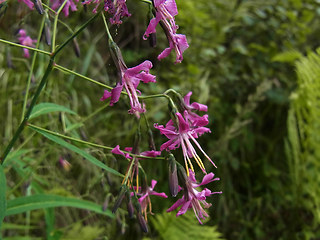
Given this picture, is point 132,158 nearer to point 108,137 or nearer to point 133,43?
point 108,137

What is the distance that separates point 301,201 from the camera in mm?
3000

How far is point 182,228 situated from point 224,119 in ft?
4.59

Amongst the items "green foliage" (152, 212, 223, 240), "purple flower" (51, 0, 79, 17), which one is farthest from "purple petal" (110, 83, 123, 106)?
"green foliage" (152, 212, 223, 240)

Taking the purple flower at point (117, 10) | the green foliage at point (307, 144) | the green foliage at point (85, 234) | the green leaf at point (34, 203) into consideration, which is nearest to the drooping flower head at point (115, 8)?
the purple flower at point (117, 10)

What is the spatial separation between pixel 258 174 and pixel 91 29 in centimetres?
248

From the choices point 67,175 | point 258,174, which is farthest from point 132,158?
point 258,174

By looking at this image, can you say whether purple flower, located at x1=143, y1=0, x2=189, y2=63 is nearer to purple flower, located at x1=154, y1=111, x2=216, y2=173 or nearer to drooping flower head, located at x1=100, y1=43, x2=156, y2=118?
drooping flower head, located at x1=100, y1=43, x2=156, y2=118

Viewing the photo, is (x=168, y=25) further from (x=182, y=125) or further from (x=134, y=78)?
(x=182, y=125)

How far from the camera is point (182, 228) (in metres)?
2.49

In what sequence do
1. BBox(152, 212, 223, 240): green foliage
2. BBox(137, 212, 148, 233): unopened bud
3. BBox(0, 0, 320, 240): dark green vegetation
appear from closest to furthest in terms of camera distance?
BBox(137, 212, 148, 233): unopened bud
BBox(152, 212, 223, 240): green foliage
BBox(0, 0, 320, 240): dark green vegetation

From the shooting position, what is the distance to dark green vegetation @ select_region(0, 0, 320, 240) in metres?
2.90

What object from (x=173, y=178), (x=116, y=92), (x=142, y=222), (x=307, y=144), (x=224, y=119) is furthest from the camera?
(x=224, y=119)

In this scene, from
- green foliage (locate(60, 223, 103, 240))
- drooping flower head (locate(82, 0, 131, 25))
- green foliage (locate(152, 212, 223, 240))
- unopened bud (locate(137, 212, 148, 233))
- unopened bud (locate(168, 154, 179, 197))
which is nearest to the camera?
drooping flower head (locate(82, 0, 131, 25))

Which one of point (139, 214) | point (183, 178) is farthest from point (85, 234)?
point (183, 178)
